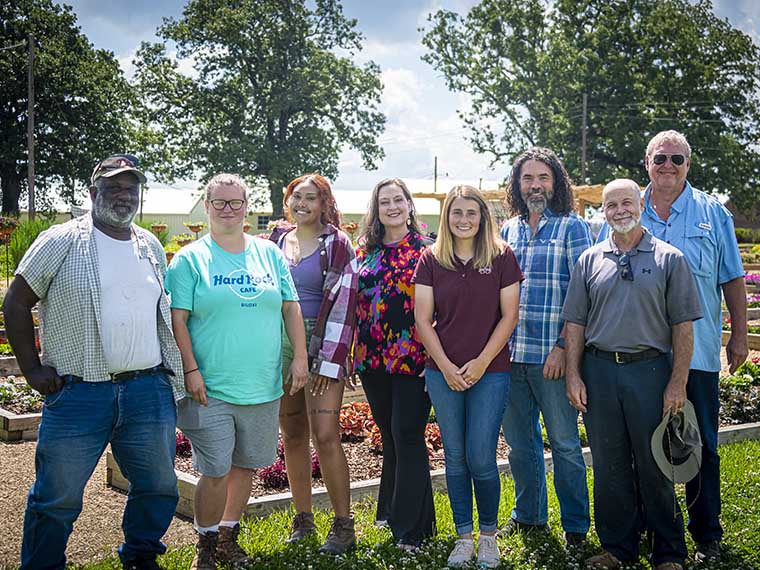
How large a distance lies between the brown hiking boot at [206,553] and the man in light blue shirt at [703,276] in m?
2.63

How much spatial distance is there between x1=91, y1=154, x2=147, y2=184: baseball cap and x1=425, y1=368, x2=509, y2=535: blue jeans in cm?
185

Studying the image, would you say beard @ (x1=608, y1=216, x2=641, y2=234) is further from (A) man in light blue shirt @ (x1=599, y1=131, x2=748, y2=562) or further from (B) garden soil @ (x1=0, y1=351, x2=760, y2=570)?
(B) garden soil @ (x1=0, y1=351, x2=760, y2=570)

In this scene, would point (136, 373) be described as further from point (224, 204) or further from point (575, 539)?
point (575, 539)

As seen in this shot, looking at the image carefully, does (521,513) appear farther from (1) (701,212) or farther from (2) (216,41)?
(2) (216,41)

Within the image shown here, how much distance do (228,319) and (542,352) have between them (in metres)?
1.75

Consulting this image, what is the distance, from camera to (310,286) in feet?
15.0

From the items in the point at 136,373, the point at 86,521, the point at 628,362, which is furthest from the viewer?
the point at 86,521

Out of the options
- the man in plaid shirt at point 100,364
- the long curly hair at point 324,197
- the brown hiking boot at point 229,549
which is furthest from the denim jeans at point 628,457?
the man in plaid shirt at point 100,364

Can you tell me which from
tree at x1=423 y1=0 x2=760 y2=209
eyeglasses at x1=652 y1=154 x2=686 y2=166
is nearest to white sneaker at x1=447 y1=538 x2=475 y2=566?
eyeglasses at x1=652 y1=154 x2=686 y2=166

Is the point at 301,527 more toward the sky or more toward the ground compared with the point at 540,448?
more toward the ground

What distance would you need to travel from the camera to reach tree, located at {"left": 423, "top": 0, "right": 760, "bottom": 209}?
3397 cm

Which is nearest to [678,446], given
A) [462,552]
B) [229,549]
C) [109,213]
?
[462,552]

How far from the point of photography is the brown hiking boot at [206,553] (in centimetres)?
404

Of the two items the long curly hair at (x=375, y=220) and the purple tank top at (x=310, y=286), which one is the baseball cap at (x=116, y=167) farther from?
the long curly hair at (x=375, y=220)
